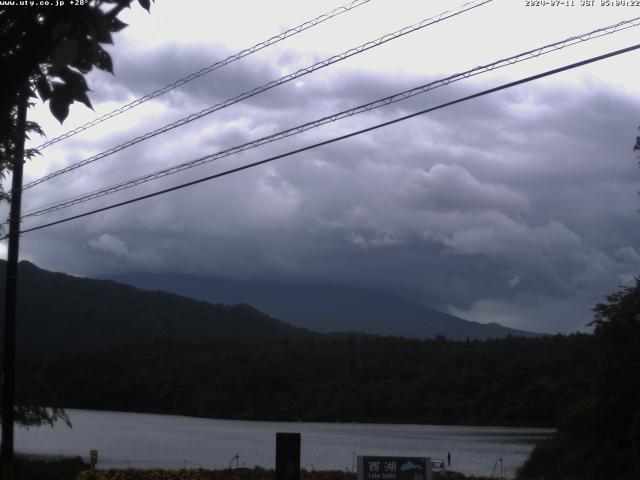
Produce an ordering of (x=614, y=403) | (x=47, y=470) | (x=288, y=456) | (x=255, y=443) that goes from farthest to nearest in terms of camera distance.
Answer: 1. (x=255, y=443)
2. (x=614, y=403)
3. (x=47, y=470)
4. (x=288, y=456)

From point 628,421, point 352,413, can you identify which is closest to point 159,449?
point 628,421

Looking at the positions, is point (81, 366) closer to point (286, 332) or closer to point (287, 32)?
point (287, 32)

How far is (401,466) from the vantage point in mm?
15852

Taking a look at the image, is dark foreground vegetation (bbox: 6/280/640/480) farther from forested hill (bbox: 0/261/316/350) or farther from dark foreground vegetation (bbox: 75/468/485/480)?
dark foreground vegetation (bbox: 75/468/485/480)

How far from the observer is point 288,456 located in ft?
50.5

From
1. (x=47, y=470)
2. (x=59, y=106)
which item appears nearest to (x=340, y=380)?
(x=47, y=470)

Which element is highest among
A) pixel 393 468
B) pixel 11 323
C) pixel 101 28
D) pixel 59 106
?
pixel 11 323

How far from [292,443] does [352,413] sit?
8417 centimetres

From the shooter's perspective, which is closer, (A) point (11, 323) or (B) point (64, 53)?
(B) point (64, 53)

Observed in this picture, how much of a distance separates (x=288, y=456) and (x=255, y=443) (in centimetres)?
5029

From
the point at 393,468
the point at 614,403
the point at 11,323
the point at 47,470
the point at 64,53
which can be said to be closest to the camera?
the point at 64,53

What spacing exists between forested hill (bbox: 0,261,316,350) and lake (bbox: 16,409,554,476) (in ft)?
101

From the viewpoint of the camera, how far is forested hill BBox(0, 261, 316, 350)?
401 ft

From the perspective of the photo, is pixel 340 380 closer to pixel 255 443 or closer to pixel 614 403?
pixel 255 443
